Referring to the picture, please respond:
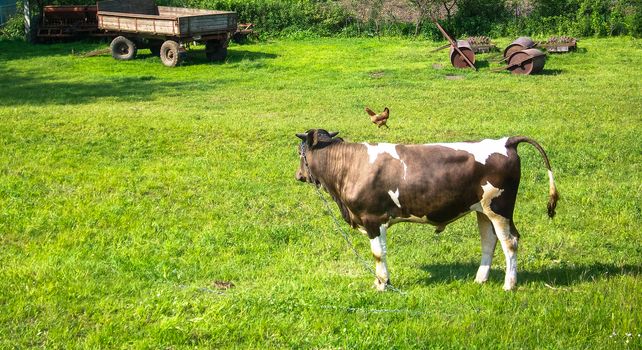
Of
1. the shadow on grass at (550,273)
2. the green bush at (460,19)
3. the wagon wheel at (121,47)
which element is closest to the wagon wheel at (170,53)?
the wagon wheel at (121,47)

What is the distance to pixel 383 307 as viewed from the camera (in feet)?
27.2

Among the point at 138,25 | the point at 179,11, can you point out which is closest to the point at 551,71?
the point at 138,25

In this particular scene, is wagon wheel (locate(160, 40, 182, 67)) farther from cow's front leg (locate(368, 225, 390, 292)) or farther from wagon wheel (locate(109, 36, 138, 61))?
cow's front leg (locate(368, 225, 390, 292))

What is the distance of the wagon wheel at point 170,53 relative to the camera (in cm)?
2986

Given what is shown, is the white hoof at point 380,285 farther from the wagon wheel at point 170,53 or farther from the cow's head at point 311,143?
the wagon wheel at point 170,53

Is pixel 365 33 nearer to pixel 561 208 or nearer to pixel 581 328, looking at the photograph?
pixel 561 208

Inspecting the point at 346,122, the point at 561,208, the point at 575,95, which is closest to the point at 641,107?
the point at 575,95

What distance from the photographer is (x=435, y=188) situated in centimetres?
873

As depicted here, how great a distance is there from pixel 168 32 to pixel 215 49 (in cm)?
190

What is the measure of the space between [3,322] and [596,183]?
953 cm

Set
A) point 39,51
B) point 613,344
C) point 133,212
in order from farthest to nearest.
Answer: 1. point 39,51
2. point 133,212
3. point 613,344

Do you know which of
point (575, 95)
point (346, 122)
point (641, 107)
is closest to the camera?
point (346, 122)

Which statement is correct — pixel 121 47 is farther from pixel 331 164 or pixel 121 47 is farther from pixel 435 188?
pixel 435 188

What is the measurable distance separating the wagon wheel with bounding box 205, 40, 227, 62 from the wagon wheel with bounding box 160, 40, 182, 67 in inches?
54.4
